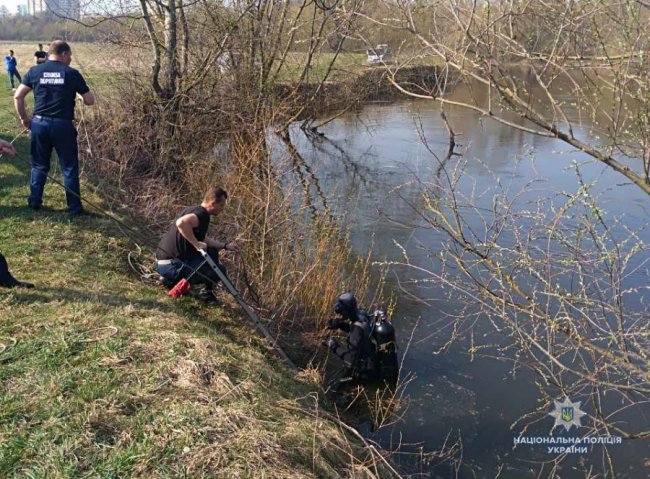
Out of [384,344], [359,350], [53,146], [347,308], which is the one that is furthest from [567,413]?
[53,146]

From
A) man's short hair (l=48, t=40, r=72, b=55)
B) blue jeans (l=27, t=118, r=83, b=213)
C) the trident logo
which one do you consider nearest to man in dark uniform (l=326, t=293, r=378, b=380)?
the trident logo

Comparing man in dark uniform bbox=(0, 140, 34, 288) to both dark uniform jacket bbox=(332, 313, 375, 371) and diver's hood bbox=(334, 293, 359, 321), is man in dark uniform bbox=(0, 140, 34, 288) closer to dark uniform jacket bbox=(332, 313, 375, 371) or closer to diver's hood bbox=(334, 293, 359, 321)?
diver's hood bbox=(334, 293, 359, 321)

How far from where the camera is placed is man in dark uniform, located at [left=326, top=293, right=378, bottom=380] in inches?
225

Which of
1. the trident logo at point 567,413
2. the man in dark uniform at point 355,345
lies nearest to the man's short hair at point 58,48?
the man in dark uniform at point 355,345

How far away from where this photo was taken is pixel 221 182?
28.0 feet

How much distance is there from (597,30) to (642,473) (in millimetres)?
3695

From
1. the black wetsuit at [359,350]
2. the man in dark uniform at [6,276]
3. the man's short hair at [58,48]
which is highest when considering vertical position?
the man's short hair at [58,48]

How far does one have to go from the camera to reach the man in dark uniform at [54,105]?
589 cm

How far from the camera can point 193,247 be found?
18.4 feet

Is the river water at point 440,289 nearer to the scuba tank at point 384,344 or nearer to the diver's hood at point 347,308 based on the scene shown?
the scuba tank at point 384,344

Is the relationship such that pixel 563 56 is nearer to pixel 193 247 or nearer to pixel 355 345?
pixel 355 345

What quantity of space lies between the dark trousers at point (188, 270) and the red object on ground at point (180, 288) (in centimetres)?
7

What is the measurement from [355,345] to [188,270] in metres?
1.79

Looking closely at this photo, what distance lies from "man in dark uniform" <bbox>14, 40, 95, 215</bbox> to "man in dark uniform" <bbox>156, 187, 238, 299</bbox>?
128 cm
